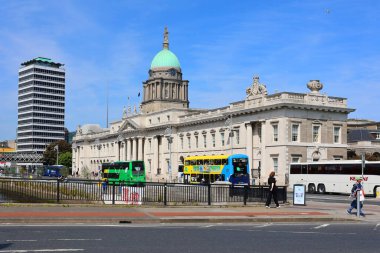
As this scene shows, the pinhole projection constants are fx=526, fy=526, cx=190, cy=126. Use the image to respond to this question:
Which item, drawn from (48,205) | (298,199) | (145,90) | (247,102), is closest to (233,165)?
(247,102)

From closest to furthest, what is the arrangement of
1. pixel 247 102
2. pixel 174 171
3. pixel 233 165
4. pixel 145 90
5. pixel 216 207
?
pixel 216 207 → pixel 233 165 → pixel 247 102 → pixel 174 171 → pixel 145 90

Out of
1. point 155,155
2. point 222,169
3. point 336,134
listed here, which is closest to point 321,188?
point 222,169

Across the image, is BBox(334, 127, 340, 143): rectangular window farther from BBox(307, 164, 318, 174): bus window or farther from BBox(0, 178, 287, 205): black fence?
BBox(0, 178, 287, 205): black fence

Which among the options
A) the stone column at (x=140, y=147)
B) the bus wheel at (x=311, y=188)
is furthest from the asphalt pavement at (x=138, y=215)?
the stone column at (x=140, y=147)

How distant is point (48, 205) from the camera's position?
24703 millimetres

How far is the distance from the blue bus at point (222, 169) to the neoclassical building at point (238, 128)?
415 inches

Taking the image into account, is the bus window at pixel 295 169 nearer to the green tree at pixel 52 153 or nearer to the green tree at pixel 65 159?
the green tree at pixel 65 159

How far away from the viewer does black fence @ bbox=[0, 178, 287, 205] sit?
27.1m

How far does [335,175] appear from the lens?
174ft

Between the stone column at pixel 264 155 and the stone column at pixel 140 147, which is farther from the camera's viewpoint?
the stone column at pixel 140 147

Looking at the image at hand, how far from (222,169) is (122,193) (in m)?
35.1
